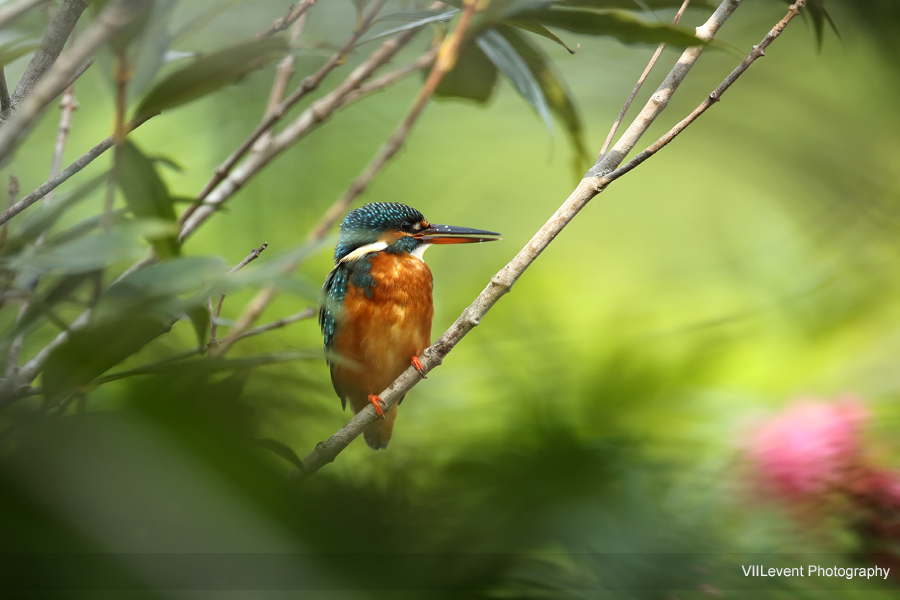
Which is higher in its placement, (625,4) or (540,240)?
(625,4)

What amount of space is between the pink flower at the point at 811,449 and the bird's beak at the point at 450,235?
0.56 meters

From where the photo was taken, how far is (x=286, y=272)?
0.30 m

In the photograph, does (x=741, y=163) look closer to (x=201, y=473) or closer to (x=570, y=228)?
(x=570, y=228)

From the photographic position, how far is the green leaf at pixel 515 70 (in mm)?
547

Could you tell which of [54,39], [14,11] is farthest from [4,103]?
[14,11]

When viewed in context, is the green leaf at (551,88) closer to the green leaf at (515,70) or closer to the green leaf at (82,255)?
the green leaf at (515,70)

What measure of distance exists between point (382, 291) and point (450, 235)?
0.16 metres

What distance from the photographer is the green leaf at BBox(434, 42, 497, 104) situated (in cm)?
76

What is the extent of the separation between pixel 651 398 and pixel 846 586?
17cm

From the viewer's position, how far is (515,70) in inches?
21.7

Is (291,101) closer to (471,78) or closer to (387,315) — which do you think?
(471,78)

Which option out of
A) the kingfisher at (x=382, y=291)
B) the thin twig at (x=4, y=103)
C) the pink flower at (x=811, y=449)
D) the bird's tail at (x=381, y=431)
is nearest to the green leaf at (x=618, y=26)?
the pink flower at (x=811, y=449)

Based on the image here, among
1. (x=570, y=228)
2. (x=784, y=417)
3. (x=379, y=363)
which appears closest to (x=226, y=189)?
(x=379, y=363)

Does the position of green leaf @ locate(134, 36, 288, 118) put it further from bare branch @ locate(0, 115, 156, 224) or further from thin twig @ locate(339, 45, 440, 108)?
thin twig @ locate(339, 45, 440, 108)
